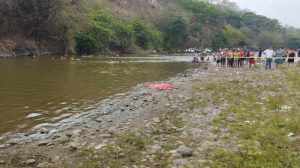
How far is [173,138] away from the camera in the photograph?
805 centimetres

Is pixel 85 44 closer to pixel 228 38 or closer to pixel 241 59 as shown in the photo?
pixel 241 59

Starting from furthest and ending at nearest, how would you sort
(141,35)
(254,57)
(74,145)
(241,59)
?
(141,35) < (241,59) < (254,57) < (74,145)

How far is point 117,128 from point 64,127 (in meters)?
1.79

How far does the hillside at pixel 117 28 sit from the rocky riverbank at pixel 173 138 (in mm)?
47042

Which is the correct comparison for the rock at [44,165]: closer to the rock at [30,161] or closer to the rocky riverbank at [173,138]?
the rocky riverbank at [173,138]

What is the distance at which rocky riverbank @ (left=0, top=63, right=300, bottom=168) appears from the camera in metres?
6.58

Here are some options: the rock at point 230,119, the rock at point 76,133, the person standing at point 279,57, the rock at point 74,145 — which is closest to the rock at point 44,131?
the rock at point 76,133

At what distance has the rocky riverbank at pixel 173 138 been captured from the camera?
658cm

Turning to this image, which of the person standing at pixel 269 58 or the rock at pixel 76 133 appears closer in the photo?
the rock at pixel 76 133

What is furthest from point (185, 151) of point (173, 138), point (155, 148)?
point (173, 138)

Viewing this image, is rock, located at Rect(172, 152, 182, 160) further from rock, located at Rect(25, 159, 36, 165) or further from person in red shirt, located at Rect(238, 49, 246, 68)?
person in red shirt, located at Rect(238, 49, 246, 68)

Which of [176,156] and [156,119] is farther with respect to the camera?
[156,119]

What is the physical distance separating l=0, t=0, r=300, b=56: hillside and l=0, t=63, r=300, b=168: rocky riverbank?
47.0 metres

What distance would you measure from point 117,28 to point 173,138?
8255 cm
